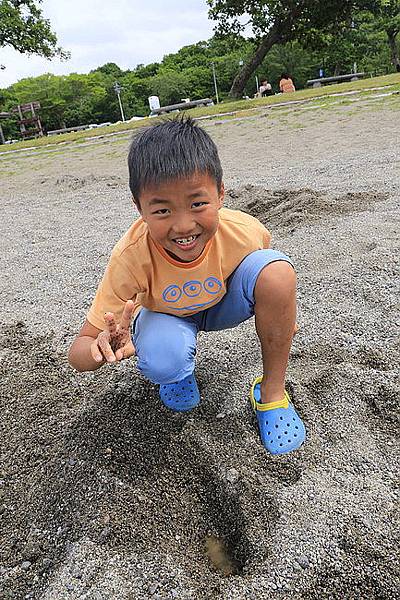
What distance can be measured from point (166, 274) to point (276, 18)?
1922 cm

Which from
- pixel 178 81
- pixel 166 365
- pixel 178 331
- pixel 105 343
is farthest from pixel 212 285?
pixel 178 81

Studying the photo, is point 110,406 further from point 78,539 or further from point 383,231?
point 383,231

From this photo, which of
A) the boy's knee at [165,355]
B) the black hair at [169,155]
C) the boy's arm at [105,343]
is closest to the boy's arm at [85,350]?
the boy's arm at [105,343]

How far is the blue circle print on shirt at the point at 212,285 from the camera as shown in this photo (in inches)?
62.7

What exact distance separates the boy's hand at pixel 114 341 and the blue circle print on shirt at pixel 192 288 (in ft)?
0.74

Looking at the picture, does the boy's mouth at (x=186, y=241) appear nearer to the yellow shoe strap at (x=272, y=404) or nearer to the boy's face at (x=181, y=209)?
the boy's face at (x=181, y=209)

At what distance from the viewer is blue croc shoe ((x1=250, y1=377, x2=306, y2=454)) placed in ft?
4.98

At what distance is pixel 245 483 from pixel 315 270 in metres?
1.54

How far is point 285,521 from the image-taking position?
130 centimetres

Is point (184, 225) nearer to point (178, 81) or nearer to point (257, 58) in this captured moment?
point (257, 58)

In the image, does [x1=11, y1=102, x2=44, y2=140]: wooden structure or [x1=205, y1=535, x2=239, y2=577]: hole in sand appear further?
[x1=11, y1=102, x2=44, y2=140]: wooden structure

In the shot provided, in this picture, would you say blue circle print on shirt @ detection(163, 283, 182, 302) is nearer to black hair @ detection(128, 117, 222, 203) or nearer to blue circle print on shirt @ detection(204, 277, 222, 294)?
blue circle print on shirt @ detection(204, 277, 222, 294)

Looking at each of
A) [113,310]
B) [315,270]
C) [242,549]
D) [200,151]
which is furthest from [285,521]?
[315,270]

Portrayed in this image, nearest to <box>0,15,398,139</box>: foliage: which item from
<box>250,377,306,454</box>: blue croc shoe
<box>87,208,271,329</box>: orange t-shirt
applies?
<box>87,208,271,329</box>: orange t-shirt
